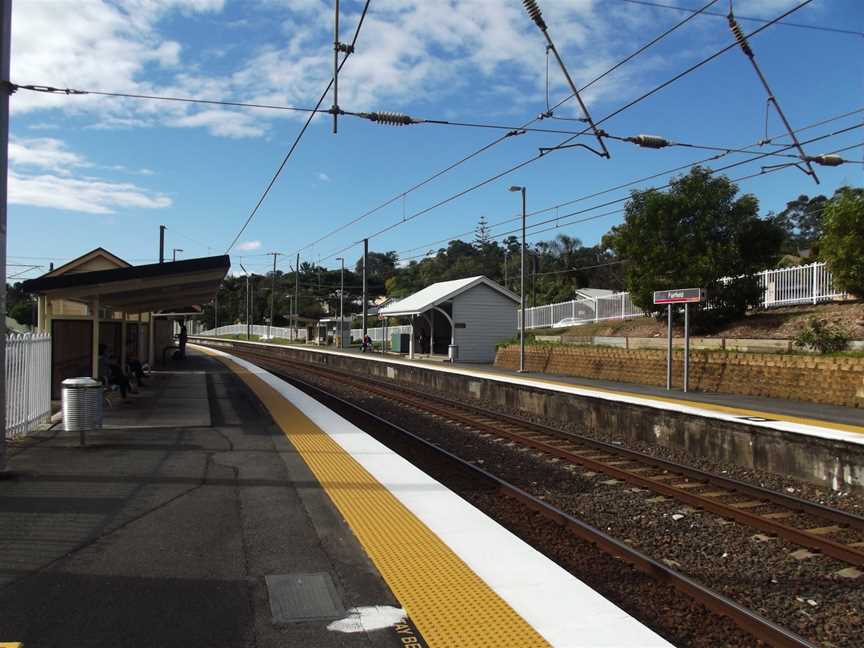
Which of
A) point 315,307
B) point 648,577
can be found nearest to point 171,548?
point 648,577

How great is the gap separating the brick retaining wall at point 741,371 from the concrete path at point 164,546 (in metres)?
12.0

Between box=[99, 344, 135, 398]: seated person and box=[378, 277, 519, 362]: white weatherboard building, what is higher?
box=[378, 277, 519, 362]: white weatherboard building

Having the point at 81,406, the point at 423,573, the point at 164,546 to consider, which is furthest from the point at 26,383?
the point at 423,573

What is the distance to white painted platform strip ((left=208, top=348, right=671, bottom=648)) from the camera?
12.9 ft

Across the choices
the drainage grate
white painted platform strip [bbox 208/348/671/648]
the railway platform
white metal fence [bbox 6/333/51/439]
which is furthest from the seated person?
the drainage grate

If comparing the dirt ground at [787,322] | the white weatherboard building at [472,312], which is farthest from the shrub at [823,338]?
the white weatherboard building at [472,312]

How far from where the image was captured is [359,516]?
20.9 feet

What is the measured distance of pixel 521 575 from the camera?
493 centimetres

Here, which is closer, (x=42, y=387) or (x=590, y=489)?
(x=590, y=489)

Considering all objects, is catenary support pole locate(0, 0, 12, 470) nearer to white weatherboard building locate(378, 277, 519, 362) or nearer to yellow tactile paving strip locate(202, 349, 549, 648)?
yellow tactile paving strip locate(202, 349, 549, 648)

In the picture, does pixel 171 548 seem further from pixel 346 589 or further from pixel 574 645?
pixel 574 645

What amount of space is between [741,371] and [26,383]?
1611cm

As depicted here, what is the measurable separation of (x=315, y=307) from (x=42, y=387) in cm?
9029

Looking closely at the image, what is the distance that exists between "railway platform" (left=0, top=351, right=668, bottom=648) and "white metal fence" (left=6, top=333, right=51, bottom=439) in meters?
1.05
